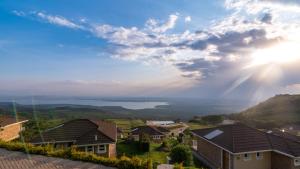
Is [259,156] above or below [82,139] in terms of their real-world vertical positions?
below

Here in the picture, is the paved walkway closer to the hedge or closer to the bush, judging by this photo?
the hedge

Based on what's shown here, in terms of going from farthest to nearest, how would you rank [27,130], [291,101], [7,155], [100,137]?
[291,101]
[27,130]
[100,137]
[7,155]

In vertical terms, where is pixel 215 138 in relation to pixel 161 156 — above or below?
above

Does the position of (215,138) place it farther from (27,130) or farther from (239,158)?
(27,130)

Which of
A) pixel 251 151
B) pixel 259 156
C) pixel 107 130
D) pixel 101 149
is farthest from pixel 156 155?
pixel 259 156

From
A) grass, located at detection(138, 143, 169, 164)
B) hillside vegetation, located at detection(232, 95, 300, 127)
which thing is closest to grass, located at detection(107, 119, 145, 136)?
grass, located at detection(138, 143, 169, 164)

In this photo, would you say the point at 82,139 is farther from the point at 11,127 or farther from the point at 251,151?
the point at 11,127

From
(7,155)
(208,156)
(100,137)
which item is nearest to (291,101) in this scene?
(208,156)
